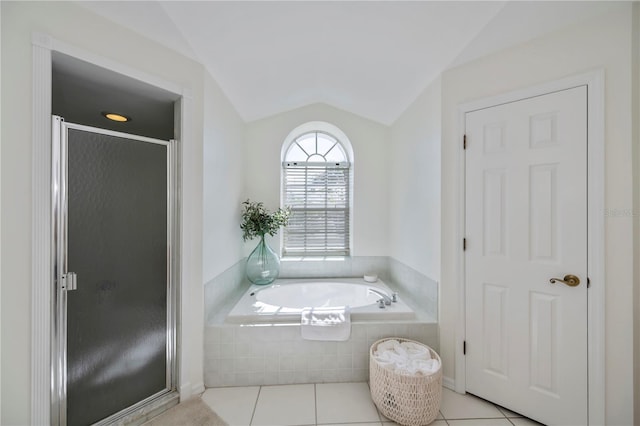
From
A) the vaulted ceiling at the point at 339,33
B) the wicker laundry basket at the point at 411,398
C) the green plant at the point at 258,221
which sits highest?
the vaulted ceiling at the point at 339,33

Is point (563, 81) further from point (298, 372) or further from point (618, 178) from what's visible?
point (298, 372)

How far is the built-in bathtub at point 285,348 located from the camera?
5.98 feet

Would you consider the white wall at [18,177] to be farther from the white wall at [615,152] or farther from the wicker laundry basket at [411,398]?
the white wall at [615,152]

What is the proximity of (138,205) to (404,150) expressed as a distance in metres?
2.33

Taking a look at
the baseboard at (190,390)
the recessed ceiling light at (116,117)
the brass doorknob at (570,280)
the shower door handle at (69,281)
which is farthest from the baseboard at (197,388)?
the brass doorknob at (570,280)

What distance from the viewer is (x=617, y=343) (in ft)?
4.23

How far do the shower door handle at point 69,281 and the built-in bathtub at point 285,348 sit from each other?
0.83 meters

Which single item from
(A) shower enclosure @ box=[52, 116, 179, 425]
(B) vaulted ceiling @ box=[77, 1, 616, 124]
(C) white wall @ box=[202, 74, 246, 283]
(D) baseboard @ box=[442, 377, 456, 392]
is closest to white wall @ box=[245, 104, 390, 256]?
(C) white wall @ box=[202, 74, 246, 283]

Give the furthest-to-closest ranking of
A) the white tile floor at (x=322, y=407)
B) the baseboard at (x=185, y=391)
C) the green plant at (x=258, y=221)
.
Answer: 1. the green plant at (x=258, y=221)
2. the baseboard at (x=185, y=391)
3. the white tile floor at (x=322, y=407)

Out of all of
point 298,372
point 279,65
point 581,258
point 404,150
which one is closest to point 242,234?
point 298,372

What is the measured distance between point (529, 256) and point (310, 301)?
6.35 feet

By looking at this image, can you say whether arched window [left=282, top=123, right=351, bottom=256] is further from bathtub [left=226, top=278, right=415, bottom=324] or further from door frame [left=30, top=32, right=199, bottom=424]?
door frame [left=30, top=32, right=199, bottom=424]

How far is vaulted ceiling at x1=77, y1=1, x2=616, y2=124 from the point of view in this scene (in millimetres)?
1381

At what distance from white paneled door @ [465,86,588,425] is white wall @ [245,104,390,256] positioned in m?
1.27
